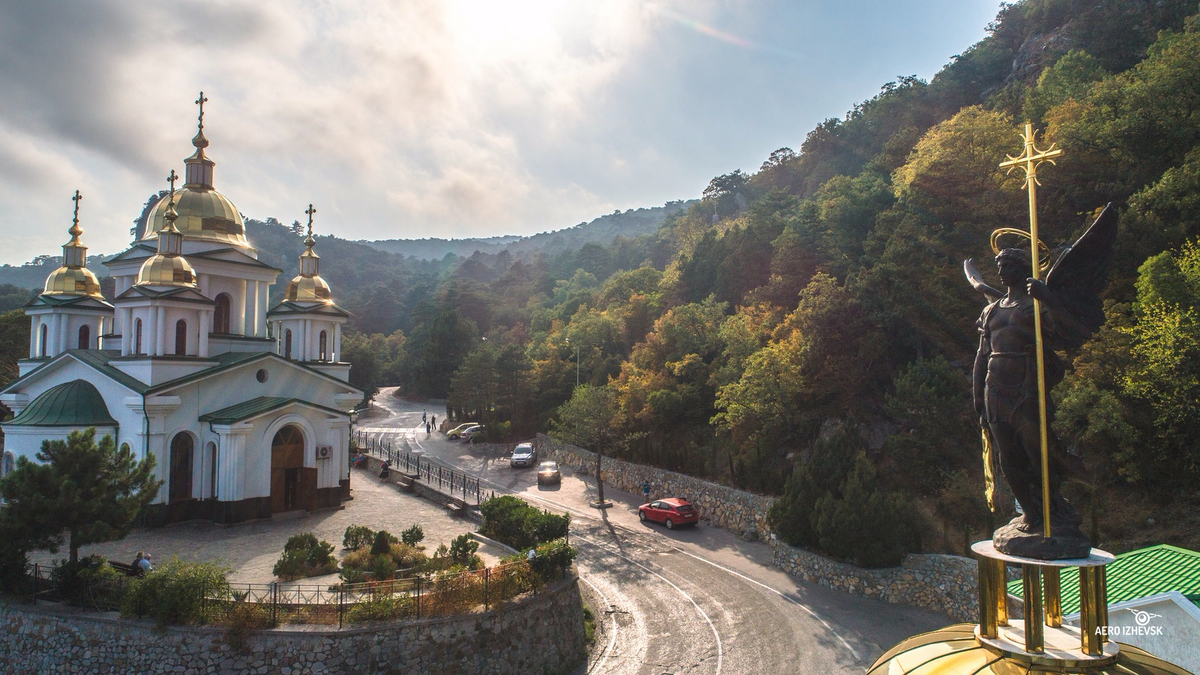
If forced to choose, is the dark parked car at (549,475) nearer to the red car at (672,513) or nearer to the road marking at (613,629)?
the red car at (672,513)

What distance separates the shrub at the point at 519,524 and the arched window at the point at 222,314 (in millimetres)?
14600

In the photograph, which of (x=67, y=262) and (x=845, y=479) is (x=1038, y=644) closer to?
(x=845, y=479)

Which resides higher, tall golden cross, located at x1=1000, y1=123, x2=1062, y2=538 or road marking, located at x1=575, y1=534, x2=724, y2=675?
tall golden cross, located at x1=1000, y1=123, x2=1062, y2=538

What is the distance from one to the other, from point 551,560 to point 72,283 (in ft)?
81.8

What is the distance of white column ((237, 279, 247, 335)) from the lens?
91.7ft

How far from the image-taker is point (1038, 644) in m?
4.04

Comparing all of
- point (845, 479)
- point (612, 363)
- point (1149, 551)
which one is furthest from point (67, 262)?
point (1149, 551)

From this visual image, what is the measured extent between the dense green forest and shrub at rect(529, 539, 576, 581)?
815 cm

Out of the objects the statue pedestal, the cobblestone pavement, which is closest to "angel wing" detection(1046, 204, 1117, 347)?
the statue pedestal

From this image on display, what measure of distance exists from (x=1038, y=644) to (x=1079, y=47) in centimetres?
4994

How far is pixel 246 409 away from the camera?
2353 cm

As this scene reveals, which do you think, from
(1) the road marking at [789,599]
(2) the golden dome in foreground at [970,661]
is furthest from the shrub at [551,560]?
(2) the golden dome in foreground at [970,661]

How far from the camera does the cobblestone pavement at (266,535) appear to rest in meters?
18.3

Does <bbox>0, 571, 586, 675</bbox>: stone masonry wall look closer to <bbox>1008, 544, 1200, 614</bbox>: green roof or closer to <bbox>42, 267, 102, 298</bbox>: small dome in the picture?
<bbox>1008, 544, 1200, 614</bbox>: green roof
